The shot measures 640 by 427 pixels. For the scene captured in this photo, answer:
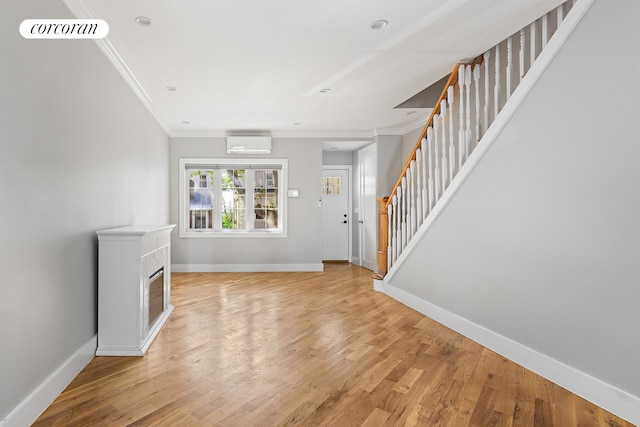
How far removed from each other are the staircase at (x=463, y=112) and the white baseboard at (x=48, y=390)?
313cm

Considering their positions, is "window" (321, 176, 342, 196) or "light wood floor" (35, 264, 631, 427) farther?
"window" (321, 176, 342, 196)

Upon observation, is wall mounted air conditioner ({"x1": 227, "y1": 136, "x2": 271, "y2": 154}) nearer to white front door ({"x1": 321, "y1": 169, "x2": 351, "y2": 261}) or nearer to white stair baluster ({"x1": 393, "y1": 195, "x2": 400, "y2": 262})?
white front door ({"x1": 321, "y1": 169, "x2": 351, "y2": 261})

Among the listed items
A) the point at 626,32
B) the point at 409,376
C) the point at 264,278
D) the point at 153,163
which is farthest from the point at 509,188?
the point at 153,163

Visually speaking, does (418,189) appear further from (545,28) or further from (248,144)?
(248,144)

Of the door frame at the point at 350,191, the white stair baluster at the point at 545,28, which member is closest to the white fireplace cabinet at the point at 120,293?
the white stair baluster at the point at 545,28

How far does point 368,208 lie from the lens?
6.18 meters

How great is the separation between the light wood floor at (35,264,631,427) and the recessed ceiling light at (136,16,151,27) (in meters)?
2.56

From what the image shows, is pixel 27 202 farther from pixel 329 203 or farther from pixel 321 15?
pixel 329 203

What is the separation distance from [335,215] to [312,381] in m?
5.05

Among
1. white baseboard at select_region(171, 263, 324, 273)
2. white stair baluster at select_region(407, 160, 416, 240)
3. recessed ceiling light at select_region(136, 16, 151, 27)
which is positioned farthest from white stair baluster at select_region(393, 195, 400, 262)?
recessed ceiling light at select_region(136, 16, 151, 27)

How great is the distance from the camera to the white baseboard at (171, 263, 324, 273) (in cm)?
587

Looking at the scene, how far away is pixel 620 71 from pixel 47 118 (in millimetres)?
3186

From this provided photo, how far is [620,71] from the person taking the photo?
1.63 m

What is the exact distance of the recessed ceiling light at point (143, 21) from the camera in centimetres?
236
